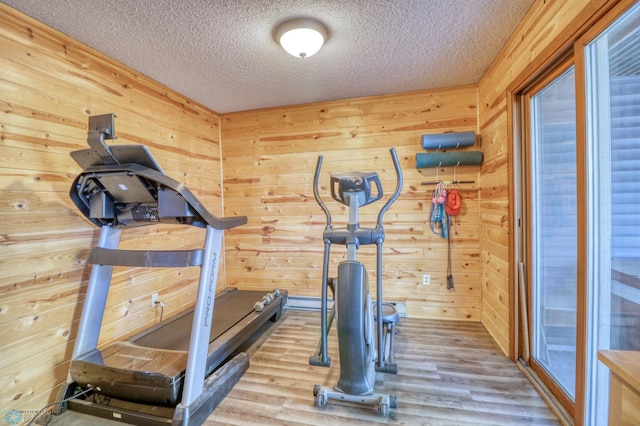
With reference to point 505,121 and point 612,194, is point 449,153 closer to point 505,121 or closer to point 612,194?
point 505,121

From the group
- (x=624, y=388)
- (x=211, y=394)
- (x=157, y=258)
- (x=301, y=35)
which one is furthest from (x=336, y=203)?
(x=624, y=388)

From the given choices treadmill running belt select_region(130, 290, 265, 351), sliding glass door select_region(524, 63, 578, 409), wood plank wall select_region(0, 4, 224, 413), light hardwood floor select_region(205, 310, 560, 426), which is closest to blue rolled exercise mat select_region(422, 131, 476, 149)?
sliding glass door select_region(524, 63, 578, 409)

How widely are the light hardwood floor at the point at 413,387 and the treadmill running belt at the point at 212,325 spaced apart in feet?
1.09

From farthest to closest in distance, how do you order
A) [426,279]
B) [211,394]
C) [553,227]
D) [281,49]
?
[426,279], [281,49], [553,227], [211,394]

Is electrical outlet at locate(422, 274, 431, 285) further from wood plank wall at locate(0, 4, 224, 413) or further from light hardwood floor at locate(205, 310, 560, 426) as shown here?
wood plank wall at locate(0, 4, 224, 413)

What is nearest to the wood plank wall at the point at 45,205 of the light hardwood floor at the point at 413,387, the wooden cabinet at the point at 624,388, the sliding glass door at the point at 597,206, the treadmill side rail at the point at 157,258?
the treadmill side rail at the point at 157,258

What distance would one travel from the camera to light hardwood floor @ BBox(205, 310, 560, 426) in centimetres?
155

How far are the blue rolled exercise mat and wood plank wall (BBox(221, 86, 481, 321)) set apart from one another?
0.60 ft

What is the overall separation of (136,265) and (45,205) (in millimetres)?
801

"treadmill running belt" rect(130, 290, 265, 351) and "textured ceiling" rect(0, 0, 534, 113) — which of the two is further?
"treadmill running belt" rect(130, 290, 265, 351)

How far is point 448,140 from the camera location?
2633mm

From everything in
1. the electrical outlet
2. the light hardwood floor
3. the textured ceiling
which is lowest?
the light hardwood floor

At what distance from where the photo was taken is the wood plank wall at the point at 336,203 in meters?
2.79

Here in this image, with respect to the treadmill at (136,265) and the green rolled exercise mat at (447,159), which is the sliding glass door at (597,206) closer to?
the green rolled exercise mat at (447,159)
